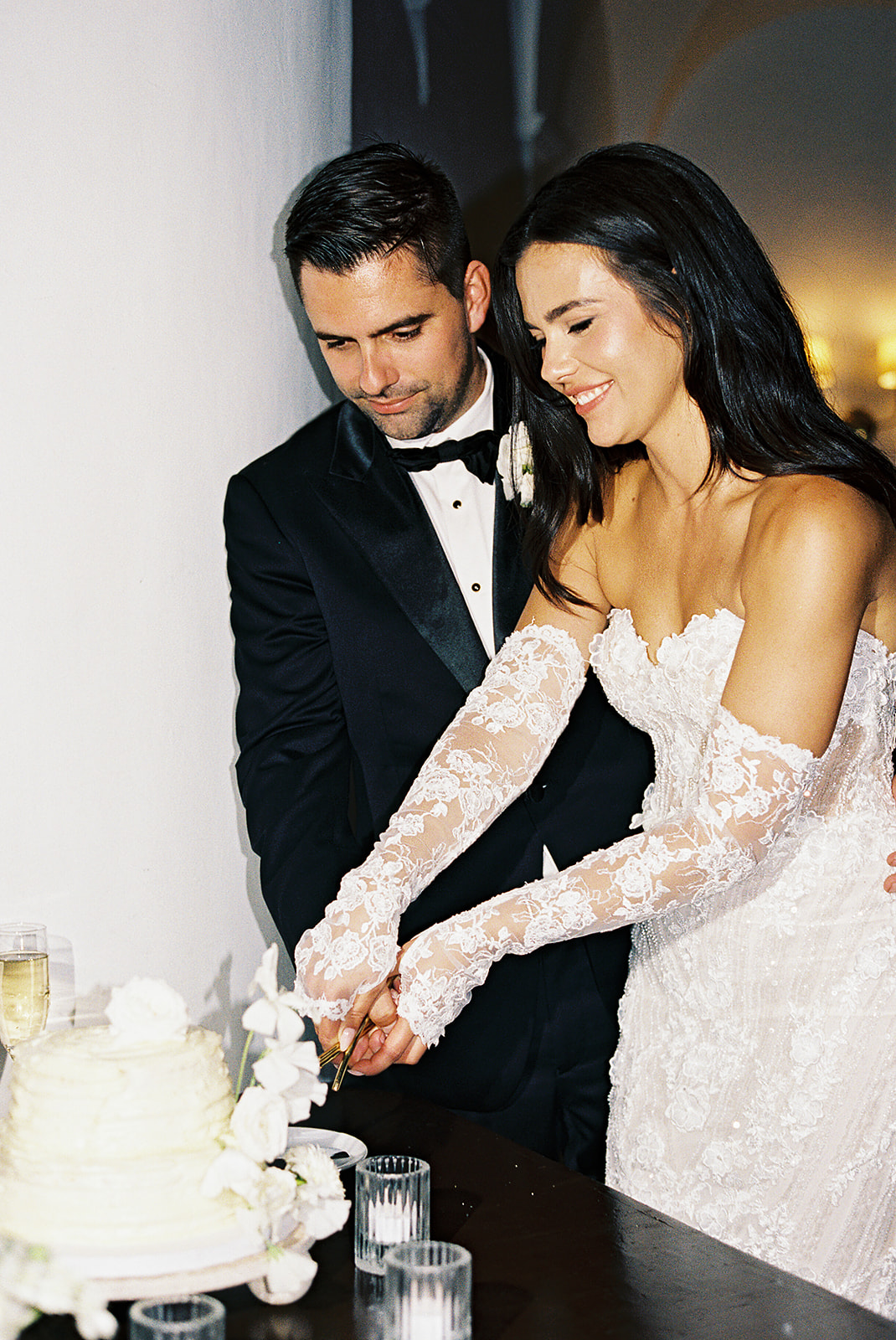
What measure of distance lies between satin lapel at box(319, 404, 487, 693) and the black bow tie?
39mm

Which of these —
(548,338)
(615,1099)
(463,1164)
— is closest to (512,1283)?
(463,1164)

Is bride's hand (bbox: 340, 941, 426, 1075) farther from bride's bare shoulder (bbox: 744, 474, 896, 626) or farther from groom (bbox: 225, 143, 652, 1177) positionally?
bride's bare shoulder (bbox: 744, 474, 896, 626)

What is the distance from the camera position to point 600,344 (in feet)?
6.30

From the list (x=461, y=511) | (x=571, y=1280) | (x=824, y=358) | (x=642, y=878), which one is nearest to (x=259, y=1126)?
(x=571, y=1280)

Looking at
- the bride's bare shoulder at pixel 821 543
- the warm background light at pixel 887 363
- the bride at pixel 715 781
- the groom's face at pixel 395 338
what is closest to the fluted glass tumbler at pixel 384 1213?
the bride at pixel 715 781

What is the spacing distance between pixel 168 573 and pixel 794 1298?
1.56 m

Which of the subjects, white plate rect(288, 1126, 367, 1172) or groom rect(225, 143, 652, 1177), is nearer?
white plate rect(288, 1126, 367, 1172)

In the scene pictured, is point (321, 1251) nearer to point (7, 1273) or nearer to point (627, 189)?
point (7, 1273)

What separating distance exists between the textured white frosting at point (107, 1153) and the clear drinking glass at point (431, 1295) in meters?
0.17

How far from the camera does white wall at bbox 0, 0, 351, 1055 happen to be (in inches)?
79.4

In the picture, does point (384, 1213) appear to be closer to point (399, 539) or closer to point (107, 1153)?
point (107, 1153)

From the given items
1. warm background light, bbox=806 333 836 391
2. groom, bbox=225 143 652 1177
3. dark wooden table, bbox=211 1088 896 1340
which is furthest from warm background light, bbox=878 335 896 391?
dark wooden table, bbox=211 1088 896 1340

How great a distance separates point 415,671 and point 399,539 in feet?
0.80

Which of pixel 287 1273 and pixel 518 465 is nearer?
pixel 287 1273
